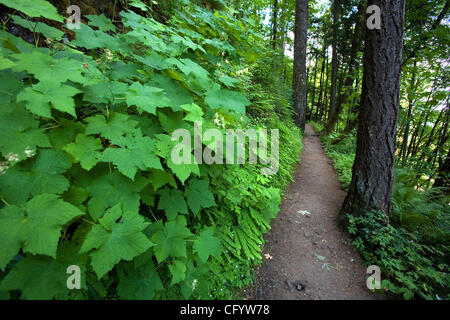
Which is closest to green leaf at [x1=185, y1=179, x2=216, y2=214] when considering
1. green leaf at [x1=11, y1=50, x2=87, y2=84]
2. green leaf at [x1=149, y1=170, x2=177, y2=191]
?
green leaf at [x1=149, y1=170, x2=177, y2=191]

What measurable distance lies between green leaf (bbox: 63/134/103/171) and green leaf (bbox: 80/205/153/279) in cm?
36

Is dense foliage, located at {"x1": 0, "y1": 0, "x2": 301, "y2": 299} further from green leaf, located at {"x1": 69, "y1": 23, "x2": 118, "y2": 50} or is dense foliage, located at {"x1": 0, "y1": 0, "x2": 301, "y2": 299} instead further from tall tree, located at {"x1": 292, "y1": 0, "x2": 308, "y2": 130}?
tall tree, located at {"x1": 292, "y1": 0, "x2": 308, "y2": 130}

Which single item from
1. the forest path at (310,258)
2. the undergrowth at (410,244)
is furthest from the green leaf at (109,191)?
the undergrowth at (410,244)

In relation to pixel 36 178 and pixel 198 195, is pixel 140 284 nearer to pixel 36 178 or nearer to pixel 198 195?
pixel 198 195

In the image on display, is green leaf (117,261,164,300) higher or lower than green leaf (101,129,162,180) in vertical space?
lower

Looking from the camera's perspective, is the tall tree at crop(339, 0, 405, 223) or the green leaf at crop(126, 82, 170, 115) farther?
the tall tree at crop(339, 0, 405, 223)

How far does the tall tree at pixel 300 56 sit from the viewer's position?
9156 millimetres

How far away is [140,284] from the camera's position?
63.8 inches

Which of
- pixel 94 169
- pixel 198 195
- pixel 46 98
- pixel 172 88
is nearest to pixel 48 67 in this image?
pixel 46 98

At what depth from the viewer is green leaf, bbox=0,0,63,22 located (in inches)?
54.9

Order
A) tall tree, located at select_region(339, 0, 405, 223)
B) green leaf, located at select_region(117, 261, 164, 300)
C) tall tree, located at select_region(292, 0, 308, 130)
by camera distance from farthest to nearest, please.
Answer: tall tree, located at select_region(292, 0, 308, 130), tall tree, located at select_region(339, 0, 405, 223), green leaf, located at select_region(117, 261, 164, 300)

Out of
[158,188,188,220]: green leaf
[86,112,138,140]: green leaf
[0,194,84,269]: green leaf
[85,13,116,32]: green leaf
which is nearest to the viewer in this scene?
[0,194,84,269]: green leaf

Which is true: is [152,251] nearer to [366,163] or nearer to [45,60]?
[45,60]

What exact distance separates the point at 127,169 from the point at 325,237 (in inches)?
154
